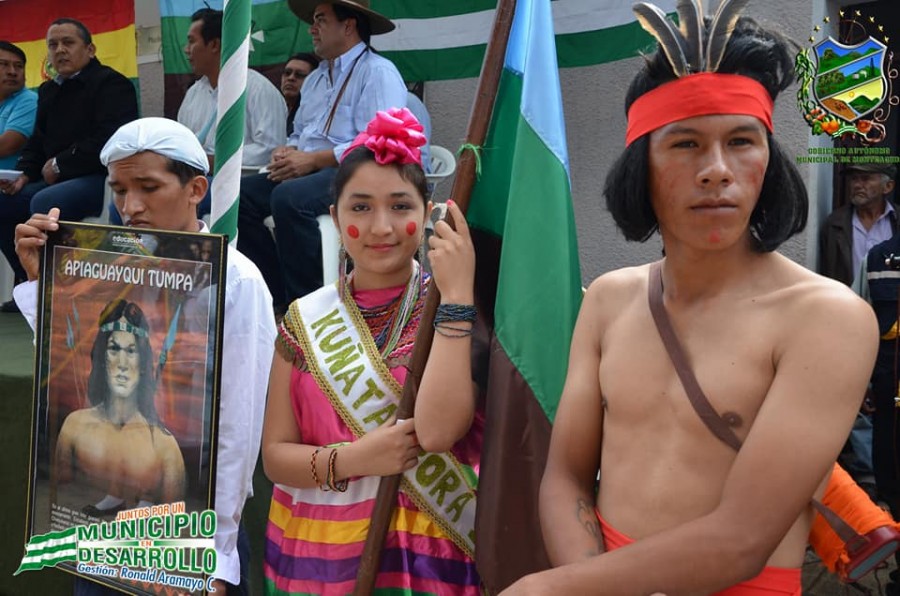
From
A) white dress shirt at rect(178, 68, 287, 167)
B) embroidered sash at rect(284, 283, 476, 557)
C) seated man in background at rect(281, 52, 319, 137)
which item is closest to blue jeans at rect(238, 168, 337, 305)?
white dress shirt at rect(178, 68, 287, 167)

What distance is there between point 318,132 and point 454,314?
3.41 meters

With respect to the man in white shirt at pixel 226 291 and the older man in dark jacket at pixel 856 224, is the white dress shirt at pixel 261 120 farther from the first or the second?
the older man in dark jacket at pixel 856 224

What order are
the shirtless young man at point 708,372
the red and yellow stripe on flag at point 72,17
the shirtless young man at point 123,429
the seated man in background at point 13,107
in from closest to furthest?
the shirtless young man at point 708,372 → the shirtless young man at point 123,429 → the seated man in background at point 13,107 → the red and yellow stripe on flag at point 72,17

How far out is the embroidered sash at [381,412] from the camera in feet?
7.77

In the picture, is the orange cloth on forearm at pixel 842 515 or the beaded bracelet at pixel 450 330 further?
the beaded bracelet at pixel 450 330

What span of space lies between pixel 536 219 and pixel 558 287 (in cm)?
18

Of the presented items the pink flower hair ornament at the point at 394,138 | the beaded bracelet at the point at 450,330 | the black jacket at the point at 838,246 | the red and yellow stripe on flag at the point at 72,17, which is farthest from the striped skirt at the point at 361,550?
the red and yellow stripe on flag at the point at 72,17

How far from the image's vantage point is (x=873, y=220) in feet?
19.4

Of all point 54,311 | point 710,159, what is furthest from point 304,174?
point 710,159

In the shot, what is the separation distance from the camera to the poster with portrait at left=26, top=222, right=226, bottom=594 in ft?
7.75

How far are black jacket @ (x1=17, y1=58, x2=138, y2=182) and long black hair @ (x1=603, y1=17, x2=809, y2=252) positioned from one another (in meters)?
4.98

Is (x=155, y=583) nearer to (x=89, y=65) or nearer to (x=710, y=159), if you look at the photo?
(x=710, y=159)

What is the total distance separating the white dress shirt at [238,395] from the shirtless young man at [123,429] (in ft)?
0.48

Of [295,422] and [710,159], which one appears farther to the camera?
[295,422]
